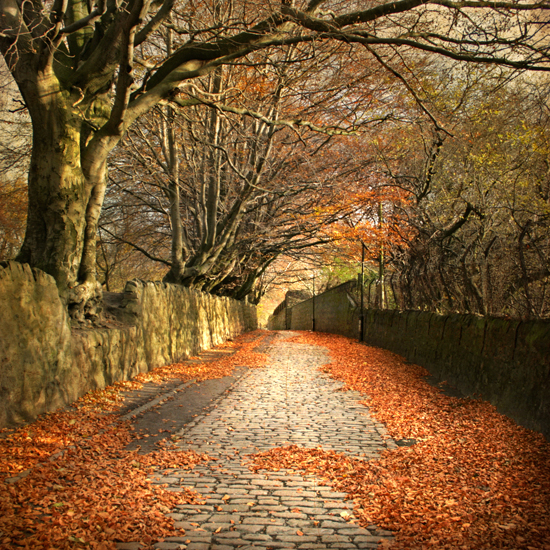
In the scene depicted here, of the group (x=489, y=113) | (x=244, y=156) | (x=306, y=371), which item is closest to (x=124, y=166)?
(x=244, y=156)

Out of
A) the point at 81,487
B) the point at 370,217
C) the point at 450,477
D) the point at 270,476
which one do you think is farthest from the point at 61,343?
the point at 370,217

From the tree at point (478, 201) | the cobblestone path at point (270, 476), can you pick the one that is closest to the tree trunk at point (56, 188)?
the cobblestone path at point (270, 476)

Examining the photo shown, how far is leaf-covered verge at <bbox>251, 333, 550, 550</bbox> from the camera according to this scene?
307 cm

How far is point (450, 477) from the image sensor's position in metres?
4.02

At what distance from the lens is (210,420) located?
6.22 meters

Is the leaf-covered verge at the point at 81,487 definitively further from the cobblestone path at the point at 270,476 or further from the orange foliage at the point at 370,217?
the orange foliage at the point at 370,217

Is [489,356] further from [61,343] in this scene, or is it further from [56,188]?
[56,188]

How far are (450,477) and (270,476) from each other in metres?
1.52

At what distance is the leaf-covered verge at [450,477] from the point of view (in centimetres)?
307

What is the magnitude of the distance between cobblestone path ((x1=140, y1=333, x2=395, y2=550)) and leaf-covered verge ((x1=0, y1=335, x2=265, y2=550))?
0.62 feet

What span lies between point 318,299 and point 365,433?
89.0 ft

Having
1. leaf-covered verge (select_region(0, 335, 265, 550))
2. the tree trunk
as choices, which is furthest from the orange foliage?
leaf-covered verge (select_region(0, 335, 265, 550))

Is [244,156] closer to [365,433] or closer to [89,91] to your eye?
[89,91]

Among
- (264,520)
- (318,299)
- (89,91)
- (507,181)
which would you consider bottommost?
(264,520)
